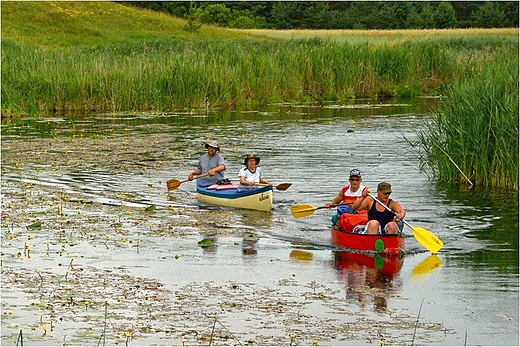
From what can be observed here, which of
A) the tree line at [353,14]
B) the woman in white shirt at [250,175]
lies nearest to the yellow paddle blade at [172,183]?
Result: the woman in white shirt at [250,175]

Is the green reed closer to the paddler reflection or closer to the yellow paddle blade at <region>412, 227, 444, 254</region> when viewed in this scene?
the paddler reflection

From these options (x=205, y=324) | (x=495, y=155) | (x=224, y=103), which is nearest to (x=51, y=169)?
(x=495, y=155)

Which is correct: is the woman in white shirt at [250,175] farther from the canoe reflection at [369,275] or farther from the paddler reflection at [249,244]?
the canoe reflection at [369,275]

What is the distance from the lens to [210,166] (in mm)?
18516

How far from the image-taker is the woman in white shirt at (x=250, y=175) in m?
17.3

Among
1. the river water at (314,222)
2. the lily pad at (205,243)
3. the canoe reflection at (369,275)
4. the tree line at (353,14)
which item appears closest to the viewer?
the river water at (314,222)

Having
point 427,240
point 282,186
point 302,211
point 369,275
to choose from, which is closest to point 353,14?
point 282,186

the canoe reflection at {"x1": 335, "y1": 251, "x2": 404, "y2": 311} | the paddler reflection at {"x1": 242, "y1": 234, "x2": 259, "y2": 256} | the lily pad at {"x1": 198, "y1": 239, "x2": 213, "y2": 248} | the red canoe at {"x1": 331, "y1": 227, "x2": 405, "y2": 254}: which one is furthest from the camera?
the lily pad at {"x1": 198, "y1": 239, "x2": 213, "y2": 248}

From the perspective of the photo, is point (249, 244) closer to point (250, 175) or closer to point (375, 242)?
point (375, 242)

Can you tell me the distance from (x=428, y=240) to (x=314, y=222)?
3174 millimetres

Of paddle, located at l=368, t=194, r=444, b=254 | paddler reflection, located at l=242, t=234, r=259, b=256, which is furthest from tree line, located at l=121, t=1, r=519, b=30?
paddle, located at l=368, t=194, r=444, b=254

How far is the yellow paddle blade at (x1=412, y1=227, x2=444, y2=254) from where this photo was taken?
13344 millimetres

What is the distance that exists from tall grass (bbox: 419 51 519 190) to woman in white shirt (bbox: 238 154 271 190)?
3888mm

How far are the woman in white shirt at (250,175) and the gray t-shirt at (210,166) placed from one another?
36.5 inches
